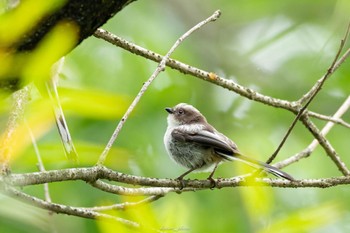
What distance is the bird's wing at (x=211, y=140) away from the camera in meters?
3.71

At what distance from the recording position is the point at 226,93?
6832 millimetres

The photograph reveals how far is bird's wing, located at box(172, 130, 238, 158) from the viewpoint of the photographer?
3.71 m

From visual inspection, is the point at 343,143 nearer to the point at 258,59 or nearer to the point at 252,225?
the point at 258,59

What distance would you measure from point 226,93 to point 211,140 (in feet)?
A: 9.70

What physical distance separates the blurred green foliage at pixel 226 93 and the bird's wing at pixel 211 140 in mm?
185

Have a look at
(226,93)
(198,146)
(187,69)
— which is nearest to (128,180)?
(187,69)

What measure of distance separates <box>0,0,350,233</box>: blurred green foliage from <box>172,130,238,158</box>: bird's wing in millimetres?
185

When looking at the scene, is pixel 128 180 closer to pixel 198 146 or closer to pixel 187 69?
pixel 187 69

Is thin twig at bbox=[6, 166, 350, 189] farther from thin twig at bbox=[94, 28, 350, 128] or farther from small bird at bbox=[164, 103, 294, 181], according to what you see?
thin twig at bbox=[94, 28, 350, 128]

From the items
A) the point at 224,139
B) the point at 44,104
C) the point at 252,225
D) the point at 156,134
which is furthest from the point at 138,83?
the point at 44,104

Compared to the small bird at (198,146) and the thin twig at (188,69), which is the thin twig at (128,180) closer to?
the small bird at (198,146)

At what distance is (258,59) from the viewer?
7348mm

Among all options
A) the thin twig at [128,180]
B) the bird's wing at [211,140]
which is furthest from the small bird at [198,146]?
the thin twig at [128,180]

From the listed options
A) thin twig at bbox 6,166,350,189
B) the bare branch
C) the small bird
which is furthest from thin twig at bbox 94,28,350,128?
thin twig at bbox 6,166,350,189
